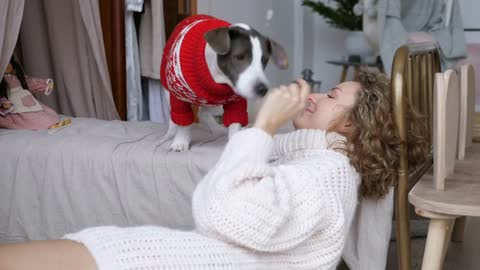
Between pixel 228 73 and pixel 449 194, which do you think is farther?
pixel 228 73

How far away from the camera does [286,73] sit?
17.2 ft

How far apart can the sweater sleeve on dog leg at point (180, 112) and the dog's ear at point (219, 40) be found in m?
0.30

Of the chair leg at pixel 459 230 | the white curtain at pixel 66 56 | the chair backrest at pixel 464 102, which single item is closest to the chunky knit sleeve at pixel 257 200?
the chair backrest at pixel 464 102

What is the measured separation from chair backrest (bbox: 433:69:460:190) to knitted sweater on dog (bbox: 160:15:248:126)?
31.5 inches

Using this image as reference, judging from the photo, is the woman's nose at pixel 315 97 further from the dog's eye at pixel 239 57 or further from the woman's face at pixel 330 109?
the dog's eye at pixel 239 57

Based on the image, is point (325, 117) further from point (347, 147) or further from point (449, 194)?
point (449, 194)

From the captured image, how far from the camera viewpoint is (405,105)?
1.33m

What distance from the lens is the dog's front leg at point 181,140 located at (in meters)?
2.03

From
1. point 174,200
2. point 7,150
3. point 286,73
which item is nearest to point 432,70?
point 174,200

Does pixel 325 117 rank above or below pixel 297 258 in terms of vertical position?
above

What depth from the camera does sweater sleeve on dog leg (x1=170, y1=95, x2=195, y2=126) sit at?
2.06 metres

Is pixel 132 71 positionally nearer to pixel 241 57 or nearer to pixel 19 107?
pixel 19 107

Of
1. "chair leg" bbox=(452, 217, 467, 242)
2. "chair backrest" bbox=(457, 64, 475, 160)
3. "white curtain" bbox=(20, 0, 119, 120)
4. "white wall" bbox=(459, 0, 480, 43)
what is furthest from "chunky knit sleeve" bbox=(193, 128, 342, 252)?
"white wall" bbox=(459, 0, 480, 43)

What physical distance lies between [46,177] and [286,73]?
3430mm
